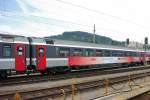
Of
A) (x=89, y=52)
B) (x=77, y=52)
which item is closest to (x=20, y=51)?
(x=77, y=52)

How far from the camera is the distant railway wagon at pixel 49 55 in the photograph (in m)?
23.3

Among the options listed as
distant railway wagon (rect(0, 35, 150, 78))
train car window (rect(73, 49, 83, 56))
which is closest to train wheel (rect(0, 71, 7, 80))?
distant railway wagon (rect(0, 35, 150, 78))

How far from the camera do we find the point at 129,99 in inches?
672

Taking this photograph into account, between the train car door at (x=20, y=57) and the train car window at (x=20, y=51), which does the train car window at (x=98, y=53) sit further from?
the train car window at (x=20, y=51)

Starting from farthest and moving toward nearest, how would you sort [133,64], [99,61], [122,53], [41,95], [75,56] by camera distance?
[133,64]
[122,53]
[99,61]
[75,56]
[41,95]

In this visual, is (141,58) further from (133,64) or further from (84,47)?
(84,47)

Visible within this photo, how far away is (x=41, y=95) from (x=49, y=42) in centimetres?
1203

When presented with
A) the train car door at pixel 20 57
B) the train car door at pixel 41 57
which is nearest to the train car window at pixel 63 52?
the train car door at pixel 41 57

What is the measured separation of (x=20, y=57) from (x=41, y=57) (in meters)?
2.71

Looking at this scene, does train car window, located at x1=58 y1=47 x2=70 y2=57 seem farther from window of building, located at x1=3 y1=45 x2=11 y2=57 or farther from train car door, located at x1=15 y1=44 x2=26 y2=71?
window of building, located at x1=3 y1=45 x2=11 y2=57

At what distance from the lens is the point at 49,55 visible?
90.8 ft

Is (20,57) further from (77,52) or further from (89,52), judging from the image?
(89,52)

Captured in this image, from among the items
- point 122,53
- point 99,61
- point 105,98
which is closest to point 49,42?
point 99,61

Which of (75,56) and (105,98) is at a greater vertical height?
(75,56)
